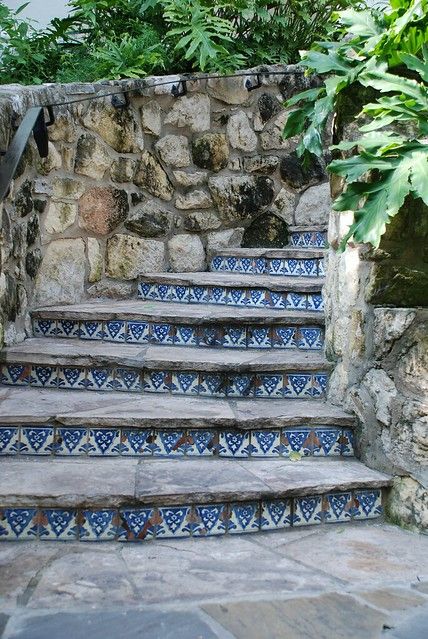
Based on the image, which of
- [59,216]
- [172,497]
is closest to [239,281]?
[59,216]

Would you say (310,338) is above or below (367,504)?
above

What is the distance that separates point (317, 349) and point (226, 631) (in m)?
1.86

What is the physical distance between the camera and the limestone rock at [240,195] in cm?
443

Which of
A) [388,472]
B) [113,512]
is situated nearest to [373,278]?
[388,472]

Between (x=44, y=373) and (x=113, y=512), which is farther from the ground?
(x=44, y=373)

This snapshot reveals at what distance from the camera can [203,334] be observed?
3385mm

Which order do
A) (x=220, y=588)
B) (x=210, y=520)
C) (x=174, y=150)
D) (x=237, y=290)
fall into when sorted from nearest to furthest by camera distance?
1. (x=220, y=588)
2. (x=210, y=520)
3. (x=237, y=290)
4. (x=174, y=150)

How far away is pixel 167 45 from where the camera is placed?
4.55m

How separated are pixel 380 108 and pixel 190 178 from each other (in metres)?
2.10

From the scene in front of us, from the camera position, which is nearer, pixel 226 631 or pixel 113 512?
pixel 226 631

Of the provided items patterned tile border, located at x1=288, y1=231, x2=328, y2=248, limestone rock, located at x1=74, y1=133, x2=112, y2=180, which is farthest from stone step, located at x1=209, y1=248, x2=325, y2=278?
limestone rock, located at x1=74, y1=133, x2=112, y2=180

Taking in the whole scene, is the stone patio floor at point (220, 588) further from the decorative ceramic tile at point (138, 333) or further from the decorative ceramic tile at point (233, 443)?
the decorative ceramic tile at point (138, 333)

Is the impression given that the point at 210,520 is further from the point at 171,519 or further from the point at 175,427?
the point at 175,427

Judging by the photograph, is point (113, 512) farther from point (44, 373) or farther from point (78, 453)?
point (44, 373)
